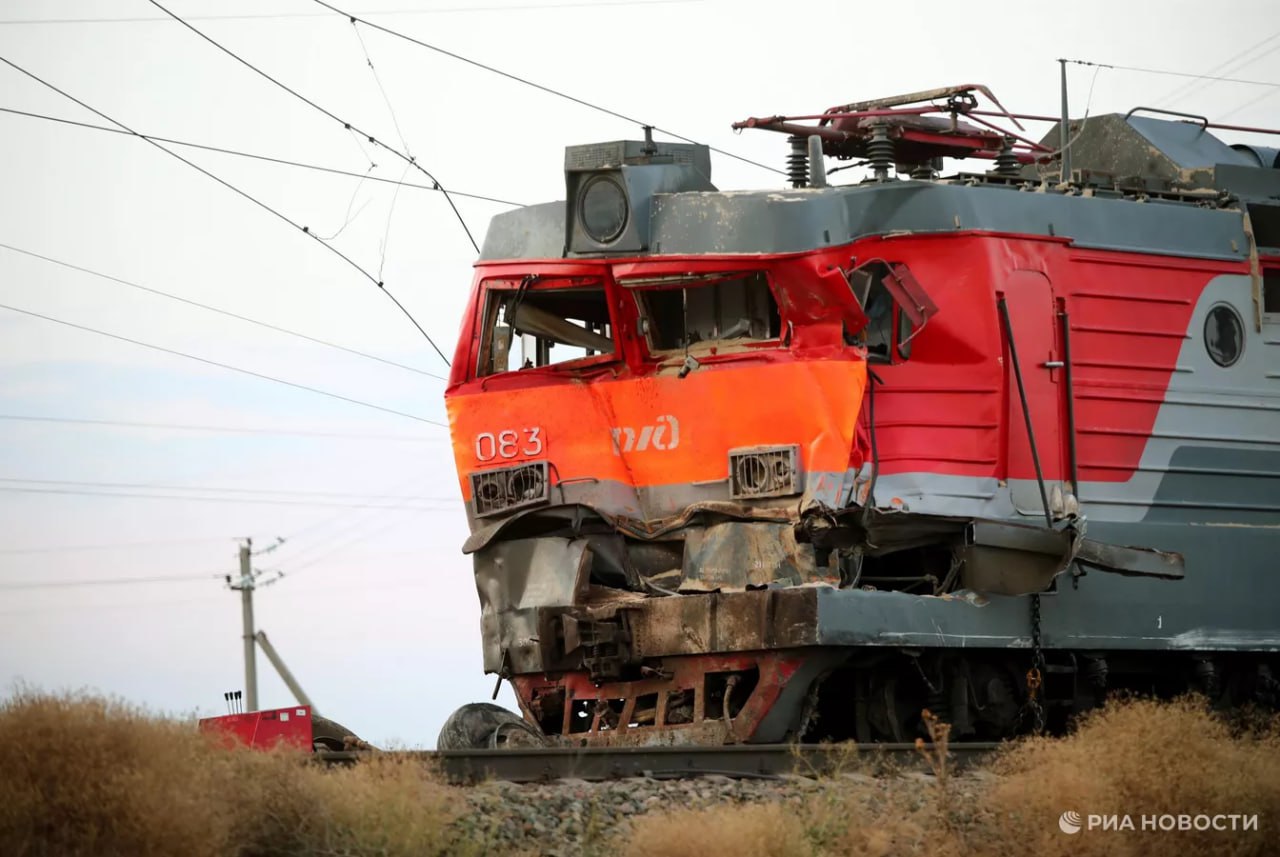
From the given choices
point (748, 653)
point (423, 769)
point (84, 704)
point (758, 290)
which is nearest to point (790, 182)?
point (758, 290)

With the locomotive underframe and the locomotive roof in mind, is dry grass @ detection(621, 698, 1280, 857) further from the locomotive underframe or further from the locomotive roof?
the locomotive roof

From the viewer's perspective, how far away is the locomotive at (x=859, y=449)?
42.5 ft

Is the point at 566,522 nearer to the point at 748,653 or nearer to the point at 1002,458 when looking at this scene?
the point at 748,653

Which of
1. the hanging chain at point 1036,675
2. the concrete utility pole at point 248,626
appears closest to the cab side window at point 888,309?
the hanging chain at point 1036,675

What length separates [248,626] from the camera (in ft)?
107

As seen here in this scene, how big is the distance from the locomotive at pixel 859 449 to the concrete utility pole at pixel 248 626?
16.9m

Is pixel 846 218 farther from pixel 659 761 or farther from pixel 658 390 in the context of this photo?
pixel 659 761

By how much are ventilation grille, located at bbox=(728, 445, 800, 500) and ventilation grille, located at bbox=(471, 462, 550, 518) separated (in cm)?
148

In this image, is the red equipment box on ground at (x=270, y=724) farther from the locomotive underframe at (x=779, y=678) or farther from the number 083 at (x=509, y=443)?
the number 083 at (x=509, y=443)

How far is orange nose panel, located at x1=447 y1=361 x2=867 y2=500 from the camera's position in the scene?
1291cm

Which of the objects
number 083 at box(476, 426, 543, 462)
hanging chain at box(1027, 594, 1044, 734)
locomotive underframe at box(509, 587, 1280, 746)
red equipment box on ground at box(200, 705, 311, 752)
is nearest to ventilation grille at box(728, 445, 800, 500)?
locomotive underframe at box(509, 587, 1280, 746)

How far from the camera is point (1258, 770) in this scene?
10961 mm

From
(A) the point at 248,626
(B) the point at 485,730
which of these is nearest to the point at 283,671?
(A) the point at 248,626

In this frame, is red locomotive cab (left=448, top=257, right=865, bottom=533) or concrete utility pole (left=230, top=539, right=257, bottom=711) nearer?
red locomotive cab (left=448, top=257, right=865, bottom=533)
